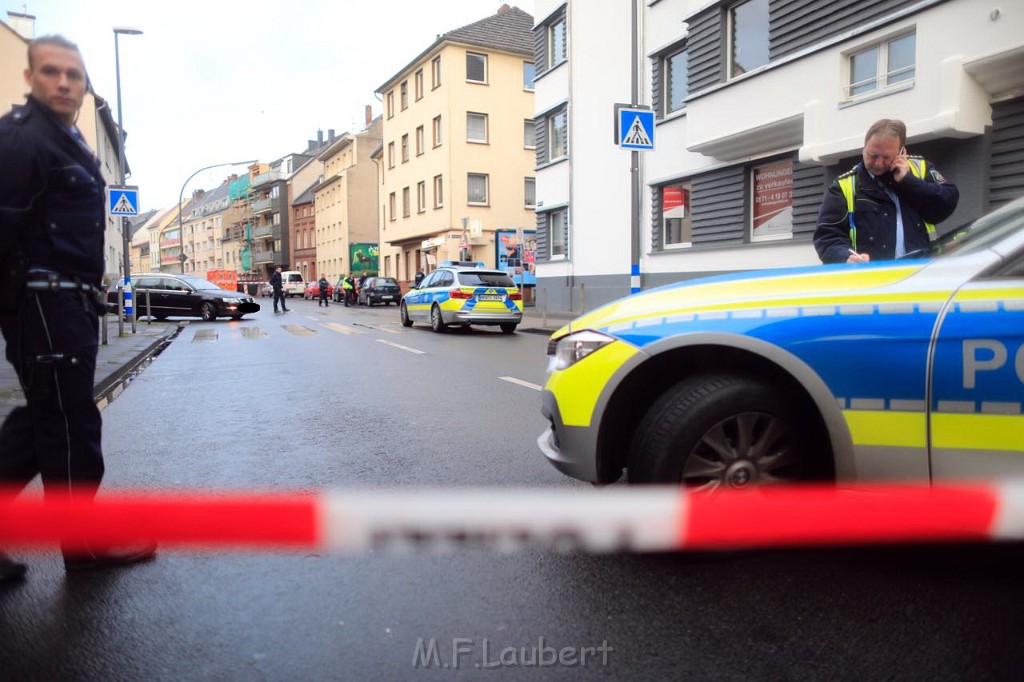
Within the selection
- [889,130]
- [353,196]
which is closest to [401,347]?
[889,130]

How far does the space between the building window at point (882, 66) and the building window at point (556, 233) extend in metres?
12.5

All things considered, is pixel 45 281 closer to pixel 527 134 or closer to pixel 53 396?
pixel 53 396

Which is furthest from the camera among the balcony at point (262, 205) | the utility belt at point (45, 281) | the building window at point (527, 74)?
the balcony at point (262, 205)

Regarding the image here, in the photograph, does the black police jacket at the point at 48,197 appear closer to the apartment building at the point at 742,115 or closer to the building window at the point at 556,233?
the apartment building at the point at 742,115

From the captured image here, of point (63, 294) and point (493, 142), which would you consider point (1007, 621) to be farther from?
point (493, 142)

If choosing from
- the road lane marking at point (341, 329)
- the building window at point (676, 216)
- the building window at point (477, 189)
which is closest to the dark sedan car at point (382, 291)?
the building window at point (477, 189)

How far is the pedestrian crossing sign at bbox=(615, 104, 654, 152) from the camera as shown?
13.1 meters

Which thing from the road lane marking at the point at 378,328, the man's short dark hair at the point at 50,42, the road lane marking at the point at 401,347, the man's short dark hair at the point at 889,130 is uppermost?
the man's short dark hair at the point at 50,42

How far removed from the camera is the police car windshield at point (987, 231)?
269 cm

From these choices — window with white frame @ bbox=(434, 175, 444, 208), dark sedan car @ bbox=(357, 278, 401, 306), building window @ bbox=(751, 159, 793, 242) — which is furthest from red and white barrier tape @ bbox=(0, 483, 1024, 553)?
window with white frame @ bbox=(434, 175, 444, 208)

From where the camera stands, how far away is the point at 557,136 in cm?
2514

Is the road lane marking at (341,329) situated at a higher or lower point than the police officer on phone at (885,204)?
lower

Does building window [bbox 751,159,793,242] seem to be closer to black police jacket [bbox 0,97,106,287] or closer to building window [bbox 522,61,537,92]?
black police jacket [bbox 0,97,106,287]

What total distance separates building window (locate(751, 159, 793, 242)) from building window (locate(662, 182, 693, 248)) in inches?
83.8
